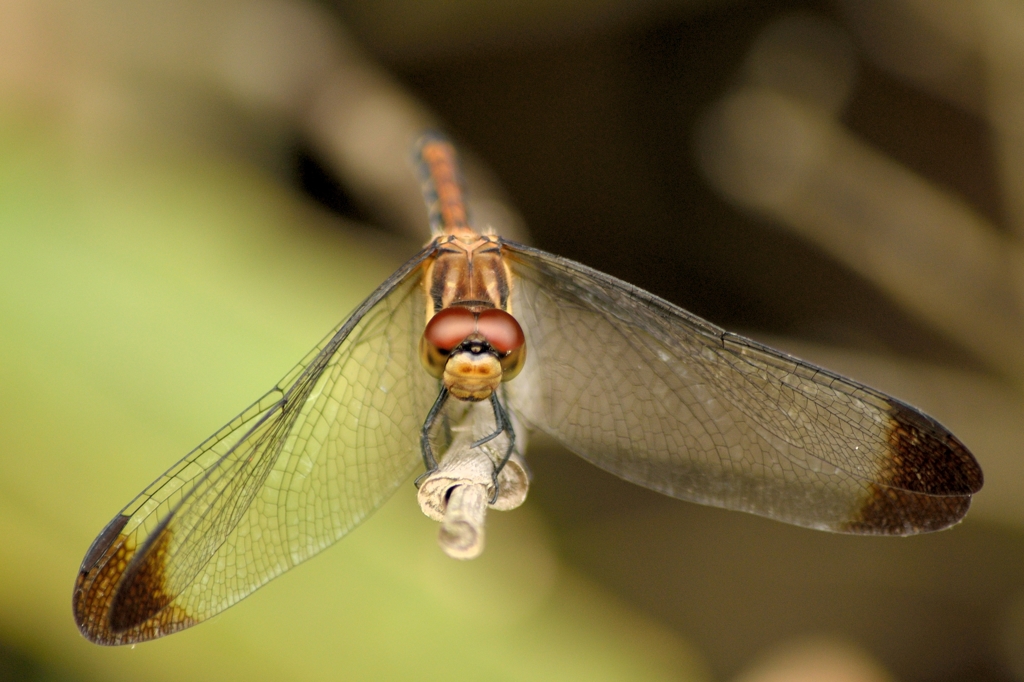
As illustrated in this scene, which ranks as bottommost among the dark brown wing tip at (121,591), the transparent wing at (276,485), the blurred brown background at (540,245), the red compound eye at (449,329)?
the dark brown wing tip at (121,591)

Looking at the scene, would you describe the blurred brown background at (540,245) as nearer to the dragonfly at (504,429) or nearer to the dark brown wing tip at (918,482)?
the dragonfly at (504,429)

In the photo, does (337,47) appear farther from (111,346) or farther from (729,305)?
(729,305)

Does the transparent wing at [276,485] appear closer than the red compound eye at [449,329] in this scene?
Yes

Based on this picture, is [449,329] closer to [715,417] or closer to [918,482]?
[715,417]

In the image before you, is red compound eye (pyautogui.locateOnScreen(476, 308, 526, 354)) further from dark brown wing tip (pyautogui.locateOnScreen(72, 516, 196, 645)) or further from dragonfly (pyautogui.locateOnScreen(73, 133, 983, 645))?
dark brown wing tip (pyautogui.locateOnScreen(72, 516, 196, 645))

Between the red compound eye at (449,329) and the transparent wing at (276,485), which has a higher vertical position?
the red compound eye at (449,329)

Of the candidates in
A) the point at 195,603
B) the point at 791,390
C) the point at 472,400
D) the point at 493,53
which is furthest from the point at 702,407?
the point at 493,53

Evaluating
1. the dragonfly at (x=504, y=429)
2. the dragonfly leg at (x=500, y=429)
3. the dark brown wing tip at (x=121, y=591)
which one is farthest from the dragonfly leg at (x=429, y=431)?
the dark brown wing tip at (x=121, y=591)
